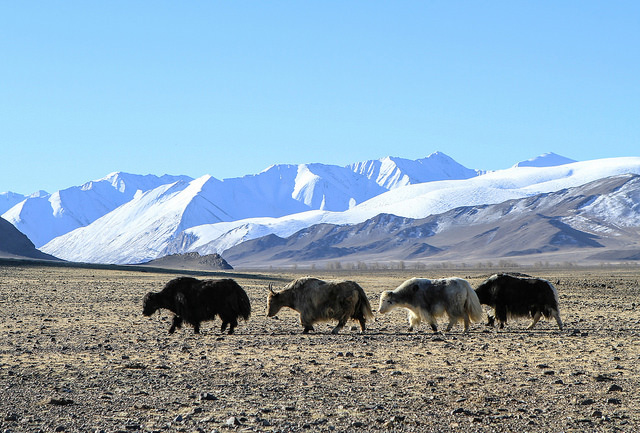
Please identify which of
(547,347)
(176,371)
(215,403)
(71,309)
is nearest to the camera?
(215,403)

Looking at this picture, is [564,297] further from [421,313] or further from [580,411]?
[580,411]

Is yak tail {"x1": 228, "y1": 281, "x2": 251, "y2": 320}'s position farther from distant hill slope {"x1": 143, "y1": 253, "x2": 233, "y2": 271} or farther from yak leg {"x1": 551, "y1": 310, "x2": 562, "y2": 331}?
distant hill slope {"x1": 143, "y1": 253, "x2": 233, "y2": 271}

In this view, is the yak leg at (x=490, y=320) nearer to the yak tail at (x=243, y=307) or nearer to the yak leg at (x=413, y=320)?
the yak leg at (x=413, y=320)

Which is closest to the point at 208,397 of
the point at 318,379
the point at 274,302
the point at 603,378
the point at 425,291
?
the point at 318,379

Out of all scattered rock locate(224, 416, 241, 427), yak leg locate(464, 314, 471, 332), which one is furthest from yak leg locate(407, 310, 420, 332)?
scattered rock locate(224, 416, 241, 427)

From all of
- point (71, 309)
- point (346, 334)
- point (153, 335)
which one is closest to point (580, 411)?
point (346, 334)

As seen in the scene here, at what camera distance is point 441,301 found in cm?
1892

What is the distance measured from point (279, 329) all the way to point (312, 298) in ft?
4.03

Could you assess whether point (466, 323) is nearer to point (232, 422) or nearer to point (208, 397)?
point (208, 397)

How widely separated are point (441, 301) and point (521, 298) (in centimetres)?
216

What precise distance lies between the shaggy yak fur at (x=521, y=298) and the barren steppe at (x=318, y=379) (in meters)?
0.45

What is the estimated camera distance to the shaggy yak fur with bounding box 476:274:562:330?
64.2ft

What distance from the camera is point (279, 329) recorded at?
1997 centimetres

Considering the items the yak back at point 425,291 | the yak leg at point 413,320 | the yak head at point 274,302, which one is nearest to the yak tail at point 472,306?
the yak back at point 425,291
